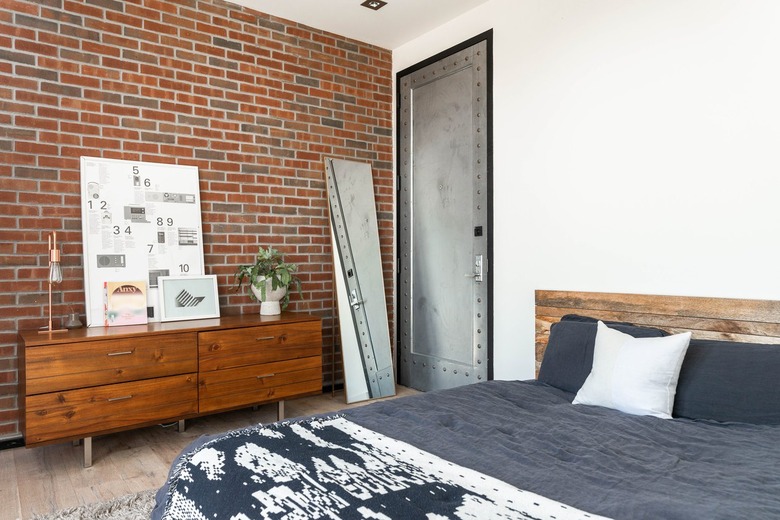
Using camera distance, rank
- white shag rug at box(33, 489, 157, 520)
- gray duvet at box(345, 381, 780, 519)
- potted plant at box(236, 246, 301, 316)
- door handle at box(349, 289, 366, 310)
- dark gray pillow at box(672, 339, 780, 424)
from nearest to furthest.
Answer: gray duvet at box(345, 381, 780, 519), dark gray pillow at box(672, 339, 780, 424), white shag rug at box(33, 489, 157, 520), potted plant at box(236, 246, 301, 316), door handle at box(349, 289, 366, 310)

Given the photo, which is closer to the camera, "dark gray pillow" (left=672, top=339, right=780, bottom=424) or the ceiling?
"dark gray pillow" (left=672, top=339, right=780, bottom=424)

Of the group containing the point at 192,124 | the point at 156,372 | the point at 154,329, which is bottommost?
the point at 156,372

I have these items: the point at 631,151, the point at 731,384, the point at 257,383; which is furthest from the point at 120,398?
the point at 631,151

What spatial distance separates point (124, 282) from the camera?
10.7 feet

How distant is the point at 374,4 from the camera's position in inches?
151

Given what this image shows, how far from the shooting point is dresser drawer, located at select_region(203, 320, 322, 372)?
10.3 ft

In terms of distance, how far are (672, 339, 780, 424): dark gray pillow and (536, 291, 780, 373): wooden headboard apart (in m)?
0.25

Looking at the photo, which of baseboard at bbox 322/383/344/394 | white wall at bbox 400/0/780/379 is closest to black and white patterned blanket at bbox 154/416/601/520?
white wall at bbox 400/0/780/379

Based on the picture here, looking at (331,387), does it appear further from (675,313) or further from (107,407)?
(675,313)

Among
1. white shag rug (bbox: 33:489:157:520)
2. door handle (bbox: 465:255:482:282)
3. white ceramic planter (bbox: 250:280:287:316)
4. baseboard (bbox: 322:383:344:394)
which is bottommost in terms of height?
baseboard (bbox: 322:383:344:394)

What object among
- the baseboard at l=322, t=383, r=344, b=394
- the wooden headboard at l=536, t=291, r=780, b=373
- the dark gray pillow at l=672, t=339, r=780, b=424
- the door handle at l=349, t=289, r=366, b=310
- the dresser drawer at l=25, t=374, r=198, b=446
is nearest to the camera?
the dark gray pillow at l=672, t=339, r=780, b=424

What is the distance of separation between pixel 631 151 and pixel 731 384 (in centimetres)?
136

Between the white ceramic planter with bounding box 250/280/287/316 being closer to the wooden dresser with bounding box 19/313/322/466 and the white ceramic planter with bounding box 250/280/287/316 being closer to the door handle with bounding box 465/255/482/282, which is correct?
the wooden dresser with bounding box 19/313/322/466

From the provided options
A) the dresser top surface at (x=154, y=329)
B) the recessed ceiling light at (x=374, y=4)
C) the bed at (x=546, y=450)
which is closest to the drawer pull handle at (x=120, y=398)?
the dresser top surface at (x=154, y=329)
